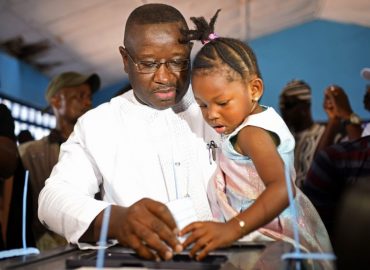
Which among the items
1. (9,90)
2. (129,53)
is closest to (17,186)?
(129,53)

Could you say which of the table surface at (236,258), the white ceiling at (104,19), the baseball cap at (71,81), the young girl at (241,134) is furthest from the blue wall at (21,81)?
the table surface at (236,258)

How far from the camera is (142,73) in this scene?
132 cm

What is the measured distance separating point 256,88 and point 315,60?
5.72m

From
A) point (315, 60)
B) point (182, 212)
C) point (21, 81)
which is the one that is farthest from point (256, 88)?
point (315, 60)

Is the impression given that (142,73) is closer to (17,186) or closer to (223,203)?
(223,203)

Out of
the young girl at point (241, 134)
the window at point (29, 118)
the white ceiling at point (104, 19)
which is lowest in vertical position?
the young girl at point (241, 134)

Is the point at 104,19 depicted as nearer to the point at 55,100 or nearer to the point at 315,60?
the point at 55,100

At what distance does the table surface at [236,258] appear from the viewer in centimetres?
79

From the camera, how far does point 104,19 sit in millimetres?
4648

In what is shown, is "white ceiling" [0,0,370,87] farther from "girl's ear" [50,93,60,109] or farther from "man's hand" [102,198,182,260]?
"man's hand" [102,198,182,260]

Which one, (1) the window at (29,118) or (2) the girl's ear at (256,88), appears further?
(1) the window at (29,118)

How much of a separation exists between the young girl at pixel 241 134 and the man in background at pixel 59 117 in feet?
4.16

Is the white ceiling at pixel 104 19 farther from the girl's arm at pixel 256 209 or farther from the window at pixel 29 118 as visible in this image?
the girl's arm at pixel 256 209

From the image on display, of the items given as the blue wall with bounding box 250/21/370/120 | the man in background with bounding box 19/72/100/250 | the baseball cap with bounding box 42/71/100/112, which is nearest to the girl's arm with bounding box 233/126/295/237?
the man in background with bounding box 19/72/100/250
